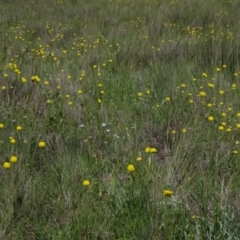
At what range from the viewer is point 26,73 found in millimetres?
4273

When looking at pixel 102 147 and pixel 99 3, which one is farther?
pixel 99 3

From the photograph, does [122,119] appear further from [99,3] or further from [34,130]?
[99,3]

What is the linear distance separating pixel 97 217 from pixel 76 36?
4.75 m

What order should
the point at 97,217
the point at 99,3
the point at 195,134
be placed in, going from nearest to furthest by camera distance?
the point at 97,217
the point at 195,134
the point at 99,3

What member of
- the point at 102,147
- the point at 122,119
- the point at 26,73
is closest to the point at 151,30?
the point at 26,73

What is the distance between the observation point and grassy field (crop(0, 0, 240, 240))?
6.64ft

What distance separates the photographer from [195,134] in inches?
110

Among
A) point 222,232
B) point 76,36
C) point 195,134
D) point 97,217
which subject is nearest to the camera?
point 222,232

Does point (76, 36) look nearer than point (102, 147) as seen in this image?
No

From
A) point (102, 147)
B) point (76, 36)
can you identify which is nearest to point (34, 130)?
point (102, 147)

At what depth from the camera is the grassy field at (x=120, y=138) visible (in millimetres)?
2025

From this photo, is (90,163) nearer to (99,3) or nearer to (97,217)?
(97,217)

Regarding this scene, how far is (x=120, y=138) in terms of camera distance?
2.99 meters

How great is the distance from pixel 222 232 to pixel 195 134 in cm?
101
